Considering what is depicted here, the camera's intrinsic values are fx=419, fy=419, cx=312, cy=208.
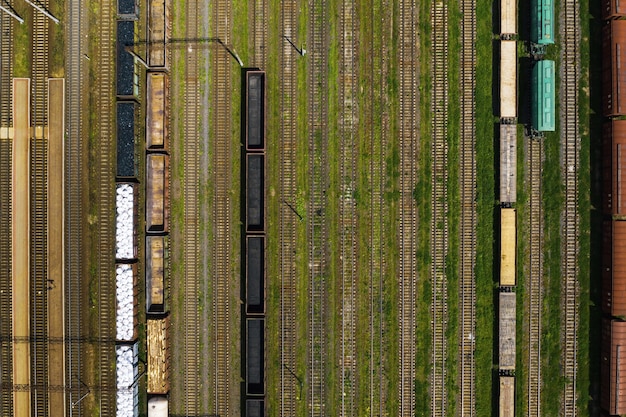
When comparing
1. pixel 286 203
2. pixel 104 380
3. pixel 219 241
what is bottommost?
pixel 104 380

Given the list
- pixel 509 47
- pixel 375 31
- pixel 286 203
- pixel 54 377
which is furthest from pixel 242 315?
pixel 509 47

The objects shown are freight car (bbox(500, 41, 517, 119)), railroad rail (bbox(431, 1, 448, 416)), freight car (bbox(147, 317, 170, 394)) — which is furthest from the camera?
railroad rail (bbox(431, 1, 448, 416))

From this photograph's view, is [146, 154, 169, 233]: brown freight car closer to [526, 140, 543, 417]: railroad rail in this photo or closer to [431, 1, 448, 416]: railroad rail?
[431, 1, 448, 416]: railroad rail

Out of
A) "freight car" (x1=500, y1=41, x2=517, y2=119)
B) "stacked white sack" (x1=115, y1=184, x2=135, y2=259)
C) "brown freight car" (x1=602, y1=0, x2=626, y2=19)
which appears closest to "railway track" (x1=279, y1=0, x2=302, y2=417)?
"stacked white sack" (x1=115, y1=184, x2=135, y2=259)

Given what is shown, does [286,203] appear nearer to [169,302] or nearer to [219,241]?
[219,241]

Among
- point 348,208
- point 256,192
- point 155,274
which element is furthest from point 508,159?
point 155,274

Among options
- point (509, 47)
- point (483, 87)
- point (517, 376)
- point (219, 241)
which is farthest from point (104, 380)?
point (509, 47)

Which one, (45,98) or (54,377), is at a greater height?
(45,98)
